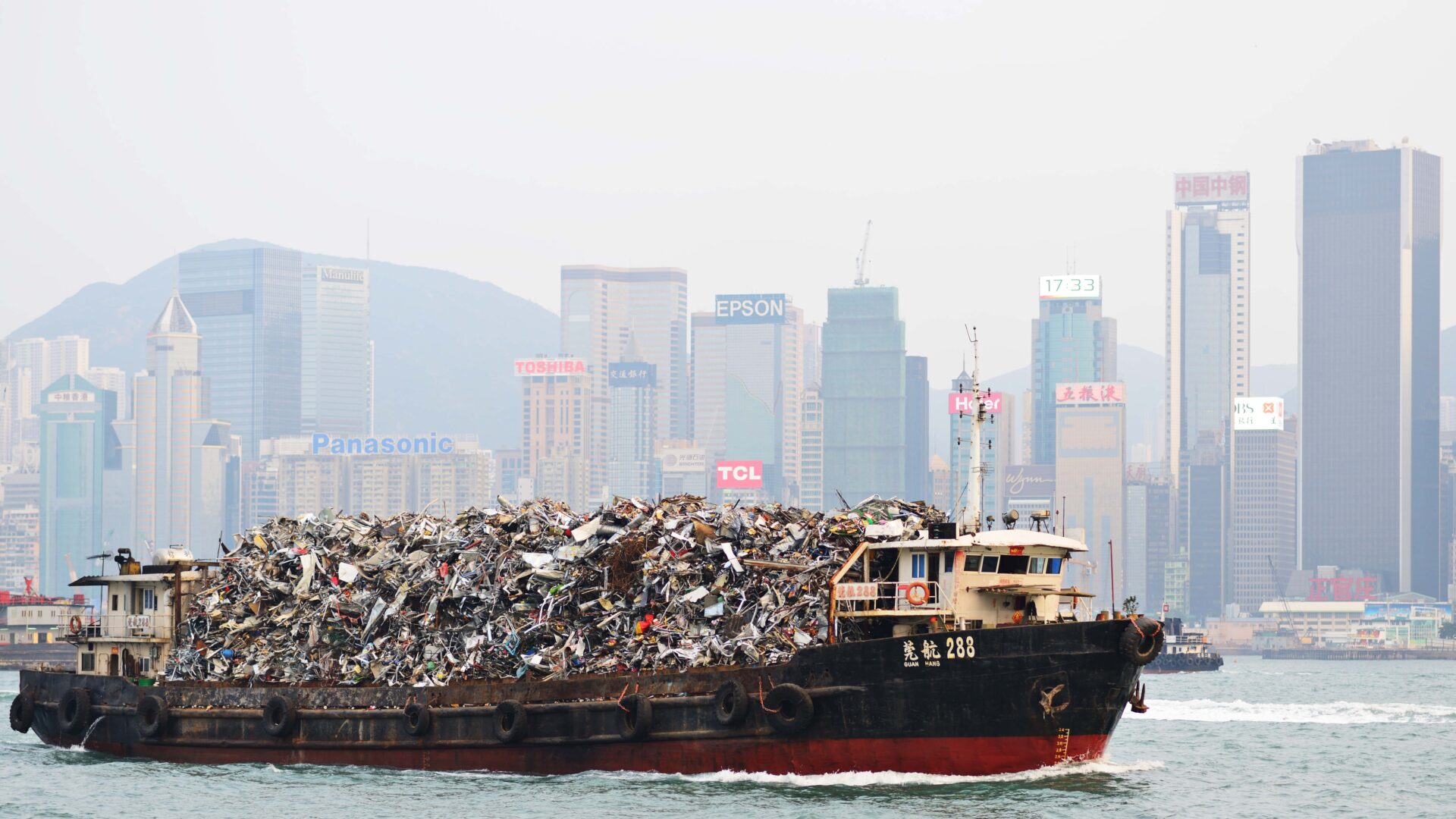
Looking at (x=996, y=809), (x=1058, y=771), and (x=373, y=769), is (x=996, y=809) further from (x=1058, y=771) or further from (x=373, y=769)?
(x=373, y=769)

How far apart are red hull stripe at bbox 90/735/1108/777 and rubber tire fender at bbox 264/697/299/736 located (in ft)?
7.48

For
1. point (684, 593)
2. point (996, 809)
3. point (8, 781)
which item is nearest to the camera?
point (996, 809)

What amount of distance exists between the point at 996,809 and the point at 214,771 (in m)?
21.5

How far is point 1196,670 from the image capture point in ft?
590

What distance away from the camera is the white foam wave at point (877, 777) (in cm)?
4253

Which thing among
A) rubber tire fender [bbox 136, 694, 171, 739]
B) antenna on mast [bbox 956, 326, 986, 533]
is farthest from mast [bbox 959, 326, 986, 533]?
rubber tire fender [bbox 136, 694, 171, 739]

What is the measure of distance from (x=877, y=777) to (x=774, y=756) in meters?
2.47

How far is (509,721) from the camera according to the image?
1844 inches

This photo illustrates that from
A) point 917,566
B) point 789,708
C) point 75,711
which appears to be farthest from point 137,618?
point 917,566

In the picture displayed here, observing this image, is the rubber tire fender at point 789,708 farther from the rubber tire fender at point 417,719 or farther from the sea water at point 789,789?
the rubber tire fender at point 417,719

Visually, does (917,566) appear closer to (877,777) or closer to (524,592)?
(877,777)

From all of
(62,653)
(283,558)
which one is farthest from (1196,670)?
(283,558)

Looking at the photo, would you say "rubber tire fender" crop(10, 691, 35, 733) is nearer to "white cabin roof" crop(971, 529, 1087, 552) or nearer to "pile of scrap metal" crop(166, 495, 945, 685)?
"pile of scrap metal" crop(166, 495, 945, 685)

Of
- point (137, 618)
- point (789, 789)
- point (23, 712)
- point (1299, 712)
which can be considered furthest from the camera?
point (1299, 712)
